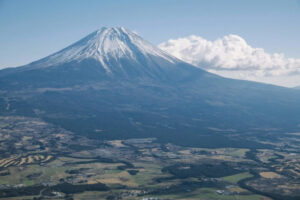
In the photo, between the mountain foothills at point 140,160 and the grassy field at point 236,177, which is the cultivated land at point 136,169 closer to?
the grassy field at point 236,177

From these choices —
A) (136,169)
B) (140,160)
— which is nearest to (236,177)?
(136,169)

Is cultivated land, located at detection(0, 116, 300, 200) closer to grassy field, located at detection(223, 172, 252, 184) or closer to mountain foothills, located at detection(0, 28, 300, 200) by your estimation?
grassy field, located at detection(223, 172, 252, 184)

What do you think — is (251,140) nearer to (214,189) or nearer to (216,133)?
(216,133)

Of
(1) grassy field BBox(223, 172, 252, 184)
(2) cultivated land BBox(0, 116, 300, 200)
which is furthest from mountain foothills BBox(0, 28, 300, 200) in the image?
(2) cultivated land BBox(0, 116, 300, 200)

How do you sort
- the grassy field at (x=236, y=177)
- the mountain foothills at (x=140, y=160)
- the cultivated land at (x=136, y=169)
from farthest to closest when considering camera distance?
the grassy field at (x=236, y=177), the mountain foothills at (x=140, y=160), the cultivated land at (x=136, y=169)

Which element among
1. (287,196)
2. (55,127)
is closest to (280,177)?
(287,196)

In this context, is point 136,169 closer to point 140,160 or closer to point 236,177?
point 140,160

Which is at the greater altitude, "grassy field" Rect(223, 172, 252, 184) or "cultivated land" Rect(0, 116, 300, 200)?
"cultivated land" Rect(0, 116, 300, 200)

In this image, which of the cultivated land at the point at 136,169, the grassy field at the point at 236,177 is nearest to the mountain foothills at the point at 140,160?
the grassy field at the point at 236,177
